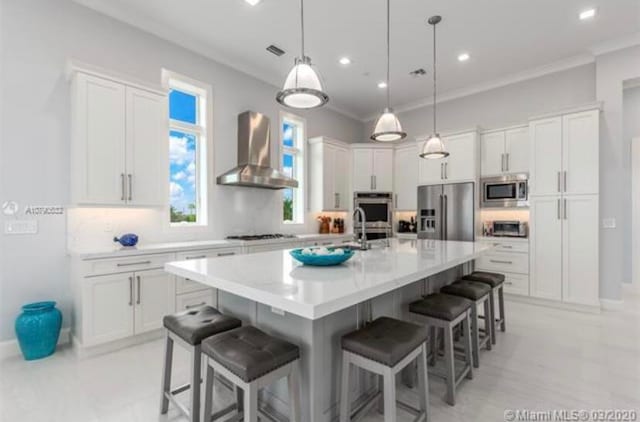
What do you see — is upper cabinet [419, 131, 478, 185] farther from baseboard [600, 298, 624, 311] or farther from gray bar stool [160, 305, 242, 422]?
gray bar stool [160, 305, 242, 422]

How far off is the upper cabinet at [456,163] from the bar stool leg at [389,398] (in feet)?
14.0

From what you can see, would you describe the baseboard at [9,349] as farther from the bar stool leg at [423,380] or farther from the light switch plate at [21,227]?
the bar stool leg at [423,380]

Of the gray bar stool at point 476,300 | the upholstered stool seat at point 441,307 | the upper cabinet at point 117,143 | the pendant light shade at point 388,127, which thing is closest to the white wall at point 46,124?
the upper cabinet at point 117,143

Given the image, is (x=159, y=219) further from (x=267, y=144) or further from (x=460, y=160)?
(x=460, y=160)

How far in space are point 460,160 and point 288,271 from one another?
424 cm

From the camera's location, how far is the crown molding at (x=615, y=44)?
390 cm

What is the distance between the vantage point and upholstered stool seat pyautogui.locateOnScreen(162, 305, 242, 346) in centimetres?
172

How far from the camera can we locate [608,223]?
4086 millimetres

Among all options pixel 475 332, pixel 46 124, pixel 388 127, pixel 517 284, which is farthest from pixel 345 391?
pixel 517 284

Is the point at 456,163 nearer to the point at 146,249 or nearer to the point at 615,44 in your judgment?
the point at 615,44

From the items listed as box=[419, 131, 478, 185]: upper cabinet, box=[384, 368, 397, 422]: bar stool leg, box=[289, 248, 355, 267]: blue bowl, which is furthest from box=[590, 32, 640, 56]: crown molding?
box=[384, 368, 397, 422]: bar stool leg

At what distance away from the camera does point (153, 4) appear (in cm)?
324

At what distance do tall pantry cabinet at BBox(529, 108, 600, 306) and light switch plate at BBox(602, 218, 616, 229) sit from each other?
254 millimetres

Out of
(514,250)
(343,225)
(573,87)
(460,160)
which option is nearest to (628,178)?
(573,87)
